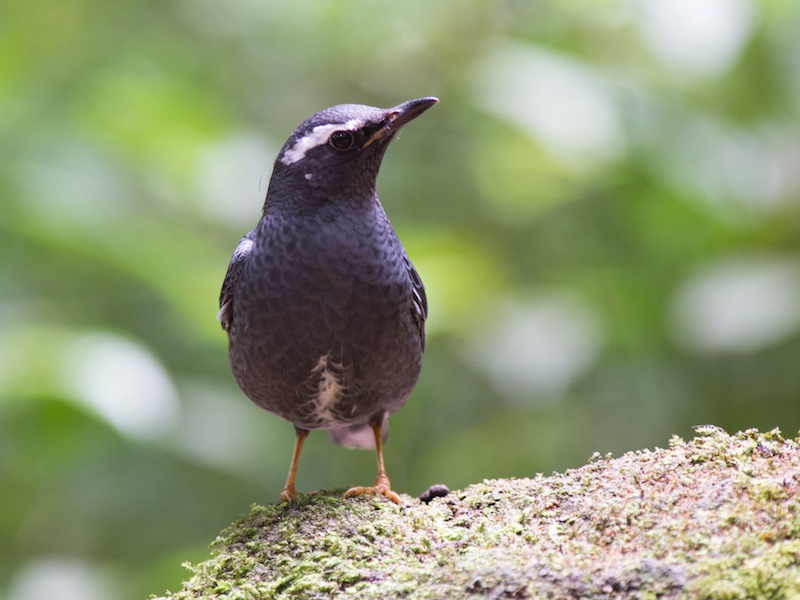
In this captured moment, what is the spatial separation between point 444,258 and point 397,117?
232cm

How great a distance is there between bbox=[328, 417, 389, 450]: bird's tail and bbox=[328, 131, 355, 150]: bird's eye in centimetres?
156

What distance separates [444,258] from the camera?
20.3 ft

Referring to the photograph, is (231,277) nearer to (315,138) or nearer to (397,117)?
(315,138)

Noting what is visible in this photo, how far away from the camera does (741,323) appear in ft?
18.7

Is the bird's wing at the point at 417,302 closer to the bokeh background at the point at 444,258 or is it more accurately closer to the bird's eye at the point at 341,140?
the bird's eye at the point at 341,140

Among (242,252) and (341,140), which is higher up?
(341,140)

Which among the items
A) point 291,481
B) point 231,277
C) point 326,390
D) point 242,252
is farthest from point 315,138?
point 291,481

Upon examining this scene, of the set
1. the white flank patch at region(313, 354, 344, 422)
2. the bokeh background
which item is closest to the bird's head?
the white flank patch at region(313, 354, 344, 422)

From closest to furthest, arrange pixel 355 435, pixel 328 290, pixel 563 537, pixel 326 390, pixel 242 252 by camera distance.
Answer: pixel 563 537 < pixel 328 290 < pixel 326 390 < pixel 242 252 < pixel 355 435

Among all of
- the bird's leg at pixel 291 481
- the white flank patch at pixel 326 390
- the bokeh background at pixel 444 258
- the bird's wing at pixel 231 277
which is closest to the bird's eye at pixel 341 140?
the bird's wing at pixel 231 277

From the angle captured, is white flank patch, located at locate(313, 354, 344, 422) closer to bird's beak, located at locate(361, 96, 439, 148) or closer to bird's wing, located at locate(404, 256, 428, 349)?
bird's wing, located at locate(404, 256, 428, 349)

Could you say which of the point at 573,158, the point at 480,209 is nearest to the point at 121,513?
the point at 480,209

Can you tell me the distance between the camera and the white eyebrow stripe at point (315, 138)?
3941mm

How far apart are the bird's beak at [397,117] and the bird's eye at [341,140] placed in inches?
2.7
